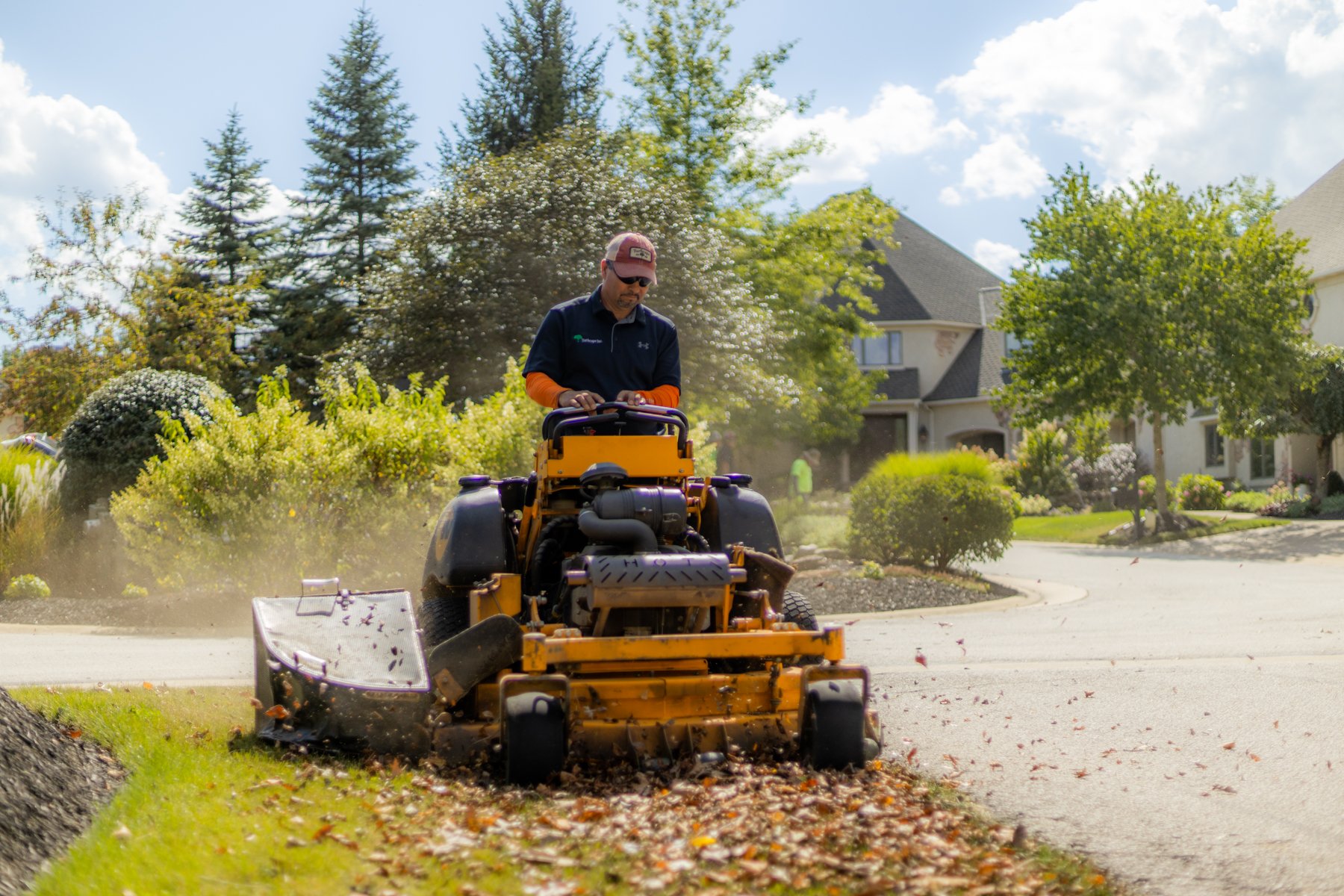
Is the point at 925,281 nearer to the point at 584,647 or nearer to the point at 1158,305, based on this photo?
the point at 1158,305

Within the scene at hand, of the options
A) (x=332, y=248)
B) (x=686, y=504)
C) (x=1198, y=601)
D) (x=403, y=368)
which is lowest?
(x=1198, y=601)

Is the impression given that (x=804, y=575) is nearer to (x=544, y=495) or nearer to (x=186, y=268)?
(x=544, y=495)

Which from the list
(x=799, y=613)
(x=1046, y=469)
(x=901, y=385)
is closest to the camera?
(x=799, y=613)

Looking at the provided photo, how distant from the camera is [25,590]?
535 inches

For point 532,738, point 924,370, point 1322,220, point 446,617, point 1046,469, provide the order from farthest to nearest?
point 924,370 → point 1046,469 → point 1322,220 → point 446,617 → point 532,738

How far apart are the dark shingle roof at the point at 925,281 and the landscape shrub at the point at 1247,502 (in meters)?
12.0

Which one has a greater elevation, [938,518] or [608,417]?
[608,417]

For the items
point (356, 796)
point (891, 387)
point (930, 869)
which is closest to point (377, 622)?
point (356, 796)

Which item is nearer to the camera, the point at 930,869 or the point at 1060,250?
the point at 930,869

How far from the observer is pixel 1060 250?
26141 millimetres

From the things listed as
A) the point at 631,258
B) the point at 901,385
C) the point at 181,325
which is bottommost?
the point at 631,258

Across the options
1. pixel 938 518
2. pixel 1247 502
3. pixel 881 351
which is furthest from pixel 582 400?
pixel 881 351

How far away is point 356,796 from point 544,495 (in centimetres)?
159

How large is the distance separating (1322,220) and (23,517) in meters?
31.1
